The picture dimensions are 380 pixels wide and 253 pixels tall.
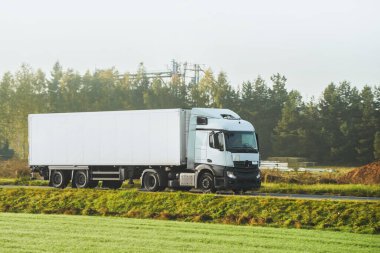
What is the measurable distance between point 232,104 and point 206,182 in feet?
191

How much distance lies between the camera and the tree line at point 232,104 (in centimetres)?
7894

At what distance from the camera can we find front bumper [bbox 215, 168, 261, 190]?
29.8m

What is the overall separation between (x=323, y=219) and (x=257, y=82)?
72216mm

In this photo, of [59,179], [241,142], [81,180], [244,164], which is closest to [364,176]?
[241,142]

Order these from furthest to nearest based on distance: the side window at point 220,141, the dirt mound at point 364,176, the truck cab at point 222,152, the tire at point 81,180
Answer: the dirt mound at point 364,176
the tire at point 81,180
the side window at point 220,141
the truck cab at point 222,152

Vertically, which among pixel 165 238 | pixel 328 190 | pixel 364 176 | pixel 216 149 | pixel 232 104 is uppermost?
pixel 232 104

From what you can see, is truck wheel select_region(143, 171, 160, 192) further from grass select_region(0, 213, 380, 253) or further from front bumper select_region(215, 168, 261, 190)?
grass select_region(0, 213, 380, 253)

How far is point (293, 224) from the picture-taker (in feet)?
73.1

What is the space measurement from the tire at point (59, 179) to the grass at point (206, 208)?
4.72 m

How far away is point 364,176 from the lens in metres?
41.6

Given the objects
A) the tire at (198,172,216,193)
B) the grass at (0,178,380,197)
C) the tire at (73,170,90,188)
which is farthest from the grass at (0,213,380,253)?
the tire at (73,170,90,188)

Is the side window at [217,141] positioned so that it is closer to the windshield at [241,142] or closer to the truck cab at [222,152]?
the truck cab at [222,152]

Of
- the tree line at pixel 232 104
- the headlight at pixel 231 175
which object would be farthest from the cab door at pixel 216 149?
the tree line at pixel 232 104

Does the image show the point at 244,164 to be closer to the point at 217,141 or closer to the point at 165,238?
the point at 217,141
